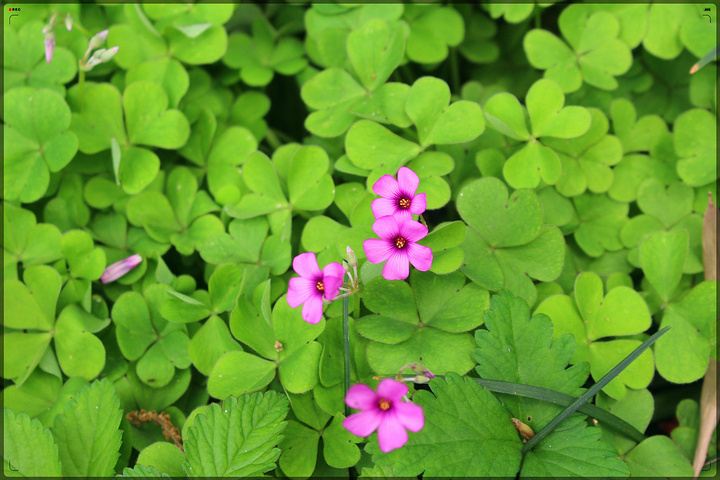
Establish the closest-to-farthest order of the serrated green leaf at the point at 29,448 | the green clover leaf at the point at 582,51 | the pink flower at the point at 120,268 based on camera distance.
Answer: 1. the serrated green leaf at the point at 29,448
2. the pink flower at the point at 120,268
3. the green clover leaf at the point at 582,51

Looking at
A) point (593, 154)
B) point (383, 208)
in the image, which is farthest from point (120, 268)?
point (593, 154)

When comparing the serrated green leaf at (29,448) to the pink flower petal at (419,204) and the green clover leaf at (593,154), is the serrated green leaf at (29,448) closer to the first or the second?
the pink flower petal at (419,204)

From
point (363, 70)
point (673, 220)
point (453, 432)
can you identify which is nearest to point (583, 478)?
point (453, 432)

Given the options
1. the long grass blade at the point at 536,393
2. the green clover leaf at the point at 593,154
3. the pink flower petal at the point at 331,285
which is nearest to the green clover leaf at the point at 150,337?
the pink flower petal at the point at 331,285

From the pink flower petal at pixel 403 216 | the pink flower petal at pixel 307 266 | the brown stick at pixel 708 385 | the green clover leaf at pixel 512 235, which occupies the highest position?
the pink flower petal at pixel 403 216

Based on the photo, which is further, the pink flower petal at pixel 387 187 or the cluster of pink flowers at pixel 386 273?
the pink flower petal at pixel 387 187

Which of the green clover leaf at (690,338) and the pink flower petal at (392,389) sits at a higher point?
the pink flower petal at (392,389)

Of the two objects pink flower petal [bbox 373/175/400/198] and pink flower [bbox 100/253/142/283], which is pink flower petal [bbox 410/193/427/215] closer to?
pink flower petal [bbox 373/175/400/198]
